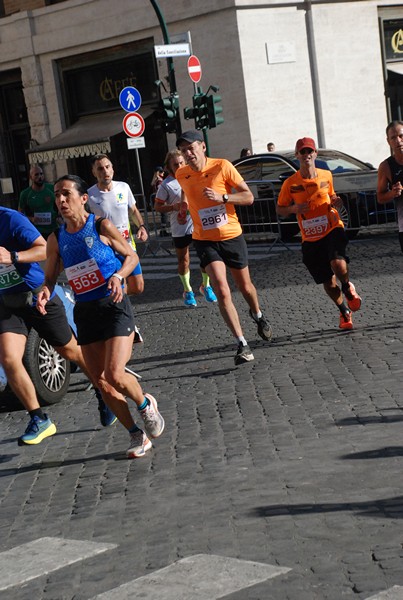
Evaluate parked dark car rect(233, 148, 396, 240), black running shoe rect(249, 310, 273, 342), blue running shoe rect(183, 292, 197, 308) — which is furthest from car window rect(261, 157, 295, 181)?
black running shoe rect(249, 310, 273, 342)

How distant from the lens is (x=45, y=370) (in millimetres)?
9602

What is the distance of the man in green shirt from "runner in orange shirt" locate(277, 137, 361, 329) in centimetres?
507

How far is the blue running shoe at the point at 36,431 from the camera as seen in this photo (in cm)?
825

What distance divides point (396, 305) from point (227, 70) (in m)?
17.9

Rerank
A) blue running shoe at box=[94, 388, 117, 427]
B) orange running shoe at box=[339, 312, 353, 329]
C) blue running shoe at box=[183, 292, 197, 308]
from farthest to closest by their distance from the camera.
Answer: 1. blue running shoe at box=[183, 292, 197, 308]
2. orange running shoe at box=[339, 312, 353, 329]
3. blue running shoe at box=[94, 388, 117, 427]

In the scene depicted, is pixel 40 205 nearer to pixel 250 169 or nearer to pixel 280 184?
Result: pixel 280 184

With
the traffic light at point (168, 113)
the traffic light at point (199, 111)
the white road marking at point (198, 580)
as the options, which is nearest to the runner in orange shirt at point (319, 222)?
the white road marking at point (198, 580)

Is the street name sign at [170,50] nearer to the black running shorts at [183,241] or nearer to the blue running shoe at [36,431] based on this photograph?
the black running shorts at [183,241]

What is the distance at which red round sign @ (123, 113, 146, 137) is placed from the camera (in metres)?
23.9

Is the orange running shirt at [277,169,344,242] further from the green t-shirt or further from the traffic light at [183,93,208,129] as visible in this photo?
the traffic light at [183,93,208,129]

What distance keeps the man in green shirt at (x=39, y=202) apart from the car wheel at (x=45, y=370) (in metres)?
5.67

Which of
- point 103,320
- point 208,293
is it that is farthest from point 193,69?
point 103,320

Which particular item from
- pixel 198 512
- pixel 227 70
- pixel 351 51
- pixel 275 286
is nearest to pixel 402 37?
pixel 351 51

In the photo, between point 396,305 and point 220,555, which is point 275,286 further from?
point 220,555
